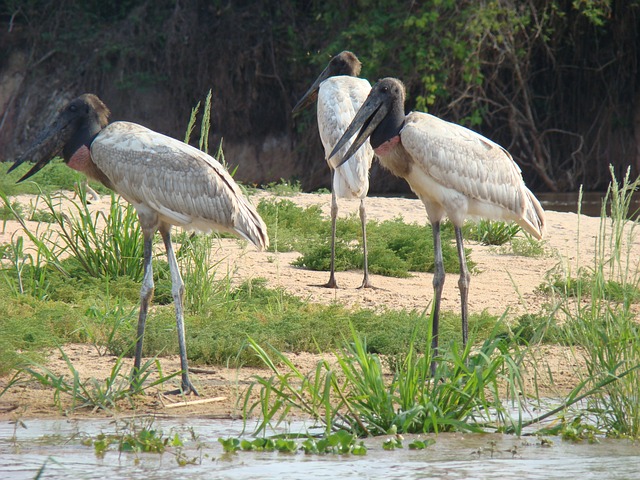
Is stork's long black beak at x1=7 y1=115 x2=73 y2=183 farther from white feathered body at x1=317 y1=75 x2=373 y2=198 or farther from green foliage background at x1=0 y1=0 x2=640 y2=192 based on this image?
green foliage background at x1=0 y1=0 x2=640 y2=192

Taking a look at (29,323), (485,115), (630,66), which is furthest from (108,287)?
(630,66)

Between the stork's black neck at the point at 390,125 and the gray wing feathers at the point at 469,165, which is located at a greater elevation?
the stork's black neck at the point at 390,125

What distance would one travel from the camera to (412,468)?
3.77 meters

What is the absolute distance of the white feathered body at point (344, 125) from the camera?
7.60m

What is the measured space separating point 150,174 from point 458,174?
1.55 meters

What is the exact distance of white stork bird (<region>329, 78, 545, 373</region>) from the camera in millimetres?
5406

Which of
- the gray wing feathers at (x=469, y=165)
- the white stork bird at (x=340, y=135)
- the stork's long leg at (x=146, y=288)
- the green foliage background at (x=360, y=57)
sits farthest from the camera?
the green foliage background at (x=360, y=57)

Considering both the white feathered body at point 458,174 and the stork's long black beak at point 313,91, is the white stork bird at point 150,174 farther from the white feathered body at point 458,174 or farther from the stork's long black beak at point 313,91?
the stork's long black beak at point 313,91

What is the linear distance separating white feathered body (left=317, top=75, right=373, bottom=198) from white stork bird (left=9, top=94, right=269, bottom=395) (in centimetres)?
231

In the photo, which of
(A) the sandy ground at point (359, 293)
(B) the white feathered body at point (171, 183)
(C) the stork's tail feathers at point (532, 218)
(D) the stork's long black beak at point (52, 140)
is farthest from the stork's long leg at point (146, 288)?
(C) the stork's tail feathers at point (532, 218)

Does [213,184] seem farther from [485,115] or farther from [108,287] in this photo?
[485,115]

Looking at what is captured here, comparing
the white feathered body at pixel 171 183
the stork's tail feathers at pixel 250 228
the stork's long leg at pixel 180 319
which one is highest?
the white feathered body at pixel 171 183

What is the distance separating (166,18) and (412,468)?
14757mm

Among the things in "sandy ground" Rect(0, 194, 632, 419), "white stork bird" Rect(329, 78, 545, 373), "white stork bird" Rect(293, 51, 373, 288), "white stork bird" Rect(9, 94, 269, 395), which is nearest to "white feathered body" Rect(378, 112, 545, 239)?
"white stork bird" Rect(329, 78, 545, 373)
